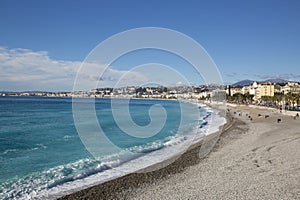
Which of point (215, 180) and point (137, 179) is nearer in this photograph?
point (215, 180)

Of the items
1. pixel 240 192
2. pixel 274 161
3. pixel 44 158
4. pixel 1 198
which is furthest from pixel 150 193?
pixel 44 158

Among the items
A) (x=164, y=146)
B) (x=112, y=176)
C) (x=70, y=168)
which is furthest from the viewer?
(x=164, y=146)

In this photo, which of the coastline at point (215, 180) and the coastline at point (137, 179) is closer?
the coastline at point (215, 180)

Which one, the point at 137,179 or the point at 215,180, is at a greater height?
the point at 215,180

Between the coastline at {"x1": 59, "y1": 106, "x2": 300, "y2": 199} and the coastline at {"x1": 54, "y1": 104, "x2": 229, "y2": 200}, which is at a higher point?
the coastline at {"x1": 59, "y1": 106, "x2": 300, "y2": 199}

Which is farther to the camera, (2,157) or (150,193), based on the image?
(2,157)

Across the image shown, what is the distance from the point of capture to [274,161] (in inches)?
464

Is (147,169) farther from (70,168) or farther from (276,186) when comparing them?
(276,186)

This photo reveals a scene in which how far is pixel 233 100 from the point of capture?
126438 mm

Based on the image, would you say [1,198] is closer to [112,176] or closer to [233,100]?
[112,176]

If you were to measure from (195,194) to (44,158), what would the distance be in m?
9.63

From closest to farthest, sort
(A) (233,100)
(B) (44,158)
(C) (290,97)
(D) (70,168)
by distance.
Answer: (D) (70,168), (B) (44,158), (C) (290,97), (A) (233,100)

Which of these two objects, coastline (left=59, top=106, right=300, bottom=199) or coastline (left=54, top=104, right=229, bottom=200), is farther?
coastline (left=54, top=104, right=229, bottom=200)

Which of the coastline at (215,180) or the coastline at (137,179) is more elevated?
the coastline at (215,180)
